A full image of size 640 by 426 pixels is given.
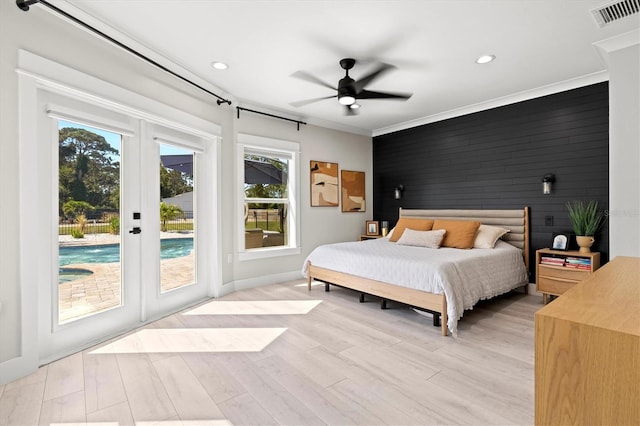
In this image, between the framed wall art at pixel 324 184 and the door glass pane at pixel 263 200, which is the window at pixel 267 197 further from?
the framed wall art at pixel 324 184

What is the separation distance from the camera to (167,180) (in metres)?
3.51

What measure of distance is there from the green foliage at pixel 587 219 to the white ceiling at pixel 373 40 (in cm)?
144

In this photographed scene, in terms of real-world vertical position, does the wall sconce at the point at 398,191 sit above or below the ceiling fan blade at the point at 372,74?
below

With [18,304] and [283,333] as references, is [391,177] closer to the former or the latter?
[283,333]

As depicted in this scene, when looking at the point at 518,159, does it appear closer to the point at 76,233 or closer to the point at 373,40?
the point at 373,40

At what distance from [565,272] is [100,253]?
15.7 ft

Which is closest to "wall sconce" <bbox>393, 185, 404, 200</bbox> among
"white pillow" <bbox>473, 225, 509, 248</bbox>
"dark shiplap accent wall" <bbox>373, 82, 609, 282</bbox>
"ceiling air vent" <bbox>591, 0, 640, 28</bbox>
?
"dark shiplap accent wall" <bbox>373, 82, 609, 282</bbox>

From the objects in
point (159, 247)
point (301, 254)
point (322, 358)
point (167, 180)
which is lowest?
point (322, 358)

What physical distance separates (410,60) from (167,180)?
9.43 feet

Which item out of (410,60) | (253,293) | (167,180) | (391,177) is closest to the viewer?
(410,60)

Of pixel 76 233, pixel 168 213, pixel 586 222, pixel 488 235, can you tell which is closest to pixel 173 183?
pixel 168 213

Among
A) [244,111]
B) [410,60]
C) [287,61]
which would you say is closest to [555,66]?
[410,60]

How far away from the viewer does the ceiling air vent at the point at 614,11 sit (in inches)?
93.7

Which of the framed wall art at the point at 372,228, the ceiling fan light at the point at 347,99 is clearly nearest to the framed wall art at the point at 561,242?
the framed wall art at the point at 372,228
